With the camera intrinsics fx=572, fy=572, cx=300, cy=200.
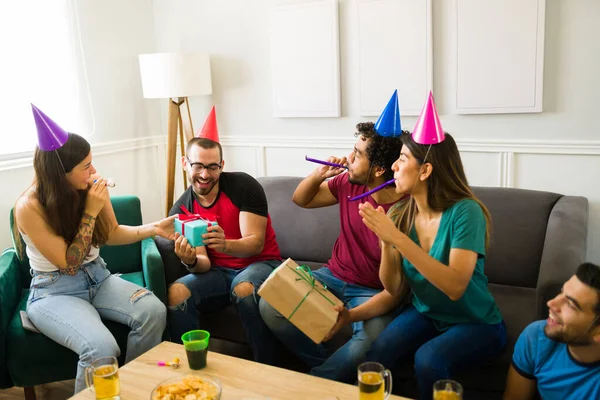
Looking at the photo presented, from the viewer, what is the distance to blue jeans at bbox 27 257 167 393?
6.52 feet

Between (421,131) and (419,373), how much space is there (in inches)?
30.1

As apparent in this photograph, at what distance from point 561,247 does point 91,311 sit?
68.6 inches

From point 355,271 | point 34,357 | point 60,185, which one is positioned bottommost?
point 34,357

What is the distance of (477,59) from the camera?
2.86 meters

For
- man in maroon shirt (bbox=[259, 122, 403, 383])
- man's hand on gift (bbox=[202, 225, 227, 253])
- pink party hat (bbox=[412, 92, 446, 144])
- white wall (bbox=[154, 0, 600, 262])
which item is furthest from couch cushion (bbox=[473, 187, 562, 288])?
man's hand on gift (bbox=[202, 225, 227, 253])

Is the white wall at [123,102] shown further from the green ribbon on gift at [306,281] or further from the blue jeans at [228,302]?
the green ribbon on gift at [306,281]

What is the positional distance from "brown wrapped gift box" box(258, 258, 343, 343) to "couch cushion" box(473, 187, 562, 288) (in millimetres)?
1000

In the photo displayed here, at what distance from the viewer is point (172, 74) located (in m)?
3.34

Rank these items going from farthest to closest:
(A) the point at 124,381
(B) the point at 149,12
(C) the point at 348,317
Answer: (B) the point at 149,12 → (C) the point at 348,317 → (A) the point at 124,381

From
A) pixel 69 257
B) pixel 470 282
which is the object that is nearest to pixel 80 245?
pixel 69 257

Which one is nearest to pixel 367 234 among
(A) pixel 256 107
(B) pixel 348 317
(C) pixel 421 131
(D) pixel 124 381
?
(B) pixel 348 317

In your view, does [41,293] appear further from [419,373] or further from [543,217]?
[543,217]

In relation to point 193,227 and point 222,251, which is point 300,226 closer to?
point 222,251

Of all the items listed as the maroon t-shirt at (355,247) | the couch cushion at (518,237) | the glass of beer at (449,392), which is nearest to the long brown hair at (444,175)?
the maroon t-shirt at (355,247)
